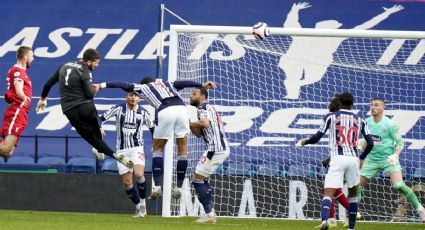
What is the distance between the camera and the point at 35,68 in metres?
21.2

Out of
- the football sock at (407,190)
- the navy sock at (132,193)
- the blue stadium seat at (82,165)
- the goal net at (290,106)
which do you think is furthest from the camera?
the blue stadium seat at (82,165)

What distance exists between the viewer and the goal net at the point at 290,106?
16.6 meters

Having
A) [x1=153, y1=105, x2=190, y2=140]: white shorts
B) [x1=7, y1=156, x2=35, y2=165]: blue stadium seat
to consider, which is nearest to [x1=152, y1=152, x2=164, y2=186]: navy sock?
[x1=153, y1=105, x2=190, y2=140]: white shorts

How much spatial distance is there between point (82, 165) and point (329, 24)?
5.65 metres

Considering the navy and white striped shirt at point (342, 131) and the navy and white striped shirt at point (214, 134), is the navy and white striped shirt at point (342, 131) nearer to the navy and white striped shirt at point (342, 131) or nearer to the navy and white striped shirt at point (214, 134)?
the navy and white striped shirt at point (342, 131)

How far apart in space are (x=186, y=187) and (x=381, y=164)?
324 centimetres

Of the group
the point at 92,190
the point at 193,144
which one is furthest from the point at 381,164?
the point at 92,190

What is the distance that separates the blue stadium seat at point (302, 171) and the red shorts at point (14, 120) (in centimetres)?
514

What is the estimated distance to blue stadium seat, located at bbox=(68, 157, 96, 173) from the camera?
19531mm

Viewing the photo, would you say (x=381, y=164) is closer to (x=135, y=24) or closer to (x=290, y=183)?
(x=290, y=183)

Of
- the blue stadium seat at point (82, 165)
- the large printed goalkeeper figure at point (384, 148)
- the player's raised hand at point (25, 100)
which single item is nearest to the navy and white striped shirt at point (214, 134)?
the large printed goalkeeper figure at point (384, 148)

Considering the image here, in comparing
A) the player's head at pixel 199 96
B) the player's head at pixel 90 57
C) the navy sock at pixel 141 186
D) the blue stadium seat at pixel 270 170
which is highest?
the player's head at pixel 90 57

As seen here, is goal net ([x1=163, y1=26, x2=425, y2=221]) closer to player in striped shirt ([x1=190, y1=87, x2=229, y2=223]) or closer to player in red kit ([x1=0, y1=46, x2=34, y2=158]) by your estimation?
player in striped shirt ([x1=190, y1=87, x2=229, y2=223])

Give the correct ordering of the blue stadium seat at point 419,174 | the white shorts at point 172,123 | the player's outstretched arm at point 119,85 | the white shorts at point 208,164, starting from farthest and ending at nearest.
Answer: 1. the blue stadium seat at point 419,174
2. the white shorts at point 208,164
3. the white shorts at point 172,123
4. the player's outstretched arm at point 119,85
